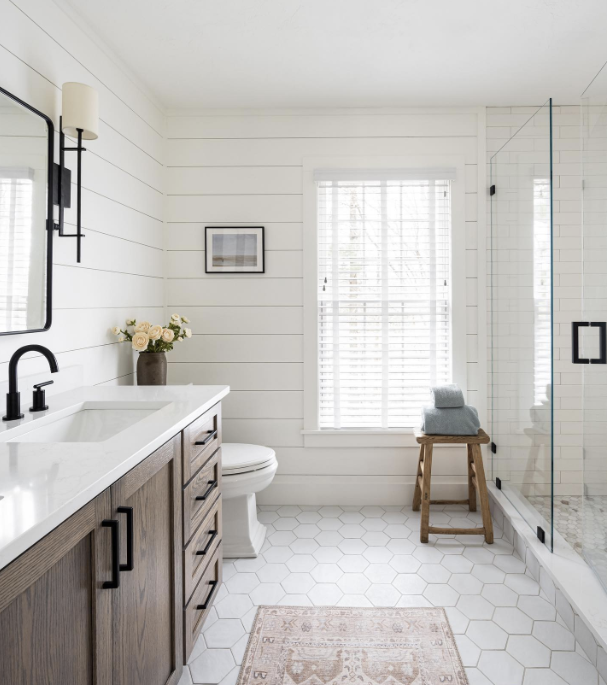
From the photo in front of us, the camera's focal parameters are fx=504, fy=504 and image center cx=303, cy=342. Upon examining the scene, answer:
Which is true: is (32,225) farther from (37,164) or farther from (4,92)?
(4,92)

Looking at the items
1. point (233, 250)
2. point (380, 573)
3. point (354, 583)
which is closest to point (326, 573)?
point (354, 583)

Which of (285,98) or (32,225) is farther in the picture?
(285,98)

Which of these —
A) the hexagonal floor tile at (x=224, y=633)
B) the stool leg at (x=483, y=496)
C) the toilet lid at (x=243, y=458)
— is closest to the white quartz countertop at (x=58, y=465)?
the toilet lid at (x=243, y=458)

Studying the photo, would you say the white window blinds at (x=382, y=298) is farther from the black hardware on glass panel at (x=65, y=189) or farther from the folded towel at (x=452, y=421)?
the black hardware on glass panel at (x=65, y=189)

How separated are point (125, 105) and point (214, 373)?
1550 millimetres

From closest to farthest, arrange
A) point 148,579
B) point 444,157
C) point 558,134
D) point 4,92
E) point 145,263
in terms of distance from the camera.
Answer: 1. point 148,579
2. point 4,92
3. point 558,134
4. point 145,263
5. point 444,157

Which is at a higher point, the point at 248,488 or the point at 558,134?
the point at 558,134

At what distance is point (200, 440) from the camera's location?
1756mm

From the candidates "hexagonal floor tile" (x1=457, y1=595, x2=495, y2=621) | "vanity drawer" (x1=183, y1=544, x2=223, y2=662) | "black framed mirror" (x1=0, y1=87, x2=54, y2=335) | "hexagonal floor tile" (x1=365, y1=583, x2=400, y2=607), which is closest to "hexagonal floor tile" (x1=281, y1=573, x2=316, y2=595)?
"hexagonal floor tile" (x1=365, y1=583, x2=400, y2=607)

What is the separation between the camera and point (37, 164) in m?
1.77

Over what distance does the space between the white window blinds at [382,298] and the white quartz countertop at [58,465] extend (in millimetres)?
1488

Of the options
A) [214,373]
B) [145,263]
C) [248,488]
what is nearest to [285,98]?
[145,263]

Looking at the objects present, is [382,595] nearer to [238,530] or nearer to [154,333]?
[238,530]

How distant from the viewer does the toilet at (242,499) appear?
7.93 ft
